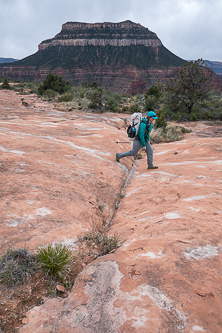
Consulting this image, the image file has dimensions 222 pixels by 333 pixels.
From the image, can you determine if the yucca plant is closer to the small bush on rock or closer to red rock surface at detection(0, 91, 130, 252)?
red rock surface at detection(0, 91, 130, 252)

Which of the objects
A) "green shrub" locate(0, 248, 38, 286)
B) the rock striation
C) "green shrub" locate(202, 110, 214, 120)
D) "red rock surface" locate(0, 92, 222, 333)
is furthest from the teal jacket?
the rock striation

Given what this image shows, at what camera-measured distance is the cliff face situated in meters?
77.1

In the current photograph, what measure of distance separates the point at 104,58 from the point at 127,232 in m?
95.9

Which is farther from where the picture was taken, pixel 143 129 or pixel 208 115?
pixel 208 115

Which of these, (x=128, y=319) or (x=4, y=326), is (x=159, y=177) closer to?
(x=128, y=319)

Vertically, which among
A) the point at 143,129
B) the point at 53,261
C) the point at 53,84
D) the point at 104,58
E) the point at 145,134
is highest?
the point at 104,58

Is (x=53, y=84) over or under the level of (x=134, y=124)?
over

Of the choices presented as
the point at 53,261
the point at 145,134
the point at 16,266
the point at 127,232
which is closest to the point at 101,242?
the point at 127,232

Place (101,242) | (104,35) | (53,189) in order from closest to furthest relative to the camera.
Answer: (101,242)
(53,189)
(104,35)

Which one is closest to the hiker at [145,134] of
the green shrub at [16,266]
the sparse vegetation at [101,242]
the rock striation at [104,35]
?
the sparse vegetation at [101,242]

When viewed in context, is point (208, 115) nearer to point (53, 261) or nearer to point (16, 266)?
point (53, 261)

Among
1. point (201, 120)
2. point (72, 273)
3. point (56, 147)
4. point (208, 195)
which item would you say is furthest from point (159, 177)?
point (201, 120)

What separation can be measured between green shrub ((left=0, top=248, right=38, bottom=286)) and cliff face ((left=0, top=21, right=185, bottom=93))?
7515 centimetres

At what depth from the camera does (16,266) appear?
1899 mm
